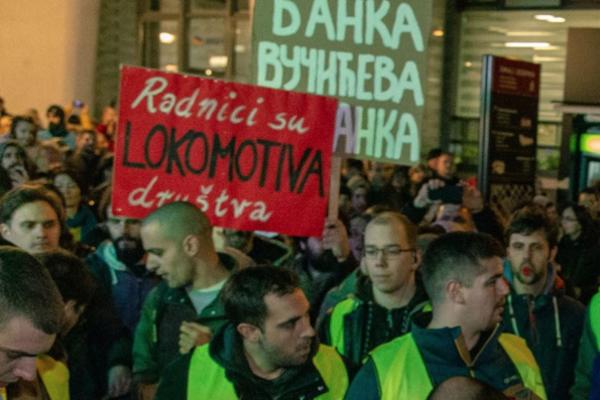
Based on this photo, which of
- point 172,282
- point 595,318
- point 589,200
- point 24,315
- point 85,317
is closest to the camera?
point 24,315

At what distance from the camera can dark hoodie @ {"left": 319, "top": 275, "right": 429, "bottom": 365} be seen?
572 centimetres

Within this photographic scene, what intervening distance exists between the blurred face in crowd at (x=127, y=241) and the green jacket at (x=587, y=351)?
252cm

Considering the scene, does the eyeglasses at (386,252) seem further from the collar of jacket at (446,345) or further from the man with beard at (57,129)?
Answer: the man with beard at (57,129)

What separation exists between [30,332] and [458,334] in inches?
69.5

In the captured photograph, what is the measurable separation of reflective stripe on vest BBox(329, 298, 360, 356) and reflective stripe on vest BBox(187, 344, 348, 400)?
107 cm

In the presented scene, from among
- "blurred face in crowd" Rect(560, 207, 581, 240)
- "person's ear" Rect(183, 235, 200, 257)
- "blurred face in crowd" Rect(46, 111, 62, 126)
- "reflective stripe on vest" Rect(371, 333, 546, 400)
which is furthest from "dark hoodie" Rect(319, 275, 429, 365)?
"blurred face in crowd" Rect(46, 111, 62, 126)

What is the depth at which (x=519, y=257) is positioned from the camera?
6.64m

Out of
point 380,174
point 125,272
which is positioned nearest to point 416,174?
point 380,174

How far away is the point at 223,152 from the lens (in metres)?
6.50

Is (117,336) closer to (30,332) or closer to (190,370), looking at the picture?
(190,370)

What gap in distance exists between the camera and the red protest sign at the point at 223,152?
634 cm

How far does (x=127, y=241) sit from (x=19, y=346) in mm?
4412

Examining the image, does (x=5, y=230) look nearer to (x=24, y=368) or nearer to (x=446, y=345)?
(x=446, y=345)

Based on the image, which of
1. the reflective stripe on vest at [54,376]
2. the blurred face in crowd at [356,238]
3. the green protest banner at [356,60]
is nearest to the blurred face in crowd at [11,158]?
the blurred face in crowd at [356,238]
